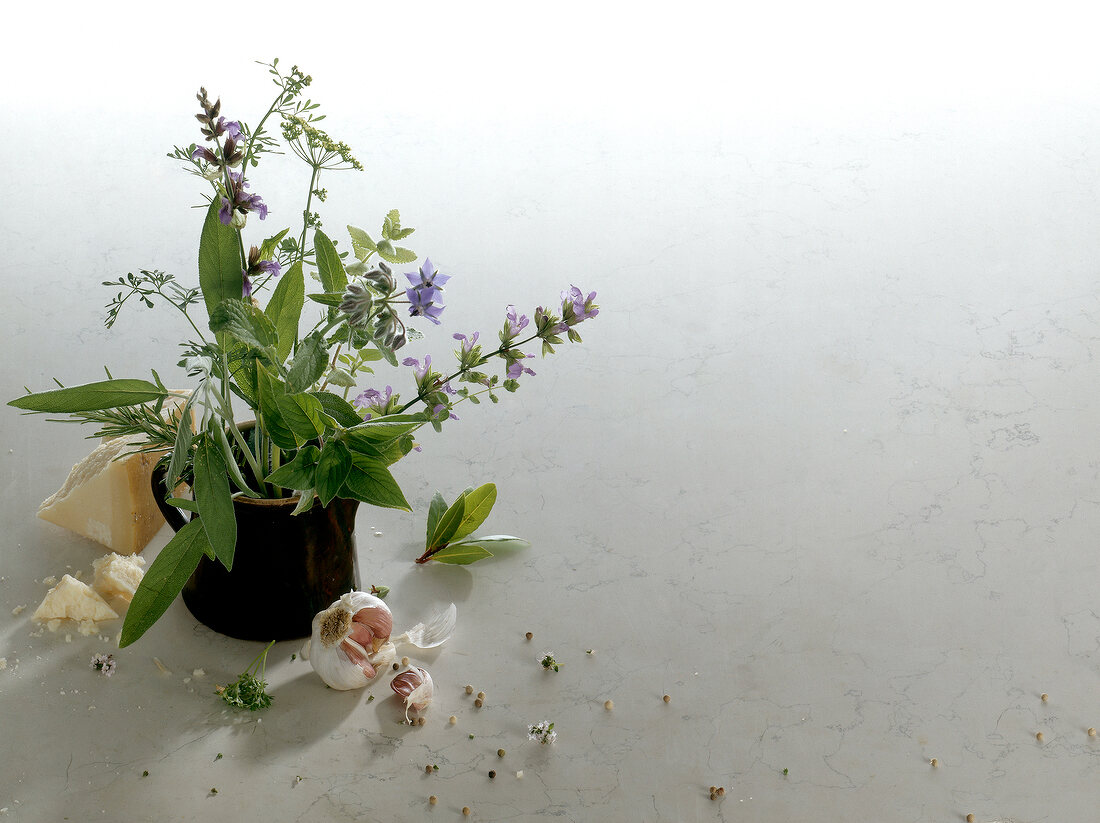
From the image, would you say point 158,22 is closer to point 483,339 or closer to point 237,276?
point 483,339

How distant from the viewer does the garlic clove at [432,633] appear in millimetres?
1213

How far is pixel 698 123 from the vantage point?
2.42 meters

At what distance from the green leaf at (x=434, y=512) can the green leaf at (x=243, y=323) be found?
1.27ft

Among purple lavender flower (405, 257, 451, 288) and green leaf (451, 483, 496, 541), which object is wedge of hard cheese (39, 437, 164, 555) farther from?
purple lavender flower (405, 257, 451, 288)

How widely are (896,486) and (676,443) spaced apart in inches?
11.6

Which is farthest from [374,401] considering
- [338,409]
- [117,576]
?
[117,576]

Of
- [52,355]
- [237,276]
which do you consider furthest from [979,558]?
[52,355]

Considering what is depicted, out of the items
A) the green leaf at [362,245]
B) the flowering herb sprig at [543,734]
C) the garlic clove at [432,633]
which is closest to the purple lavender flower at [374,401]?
the green leaf at [362,245]

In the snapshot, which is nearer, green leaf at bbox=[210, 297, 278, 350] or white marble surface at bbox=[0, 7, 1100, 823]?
green leaf at bbox=[210, 297, 278, 350]

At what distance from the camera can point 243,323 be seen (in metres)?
0.96

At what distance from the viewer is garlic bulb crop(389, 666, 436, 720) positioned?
1123mm

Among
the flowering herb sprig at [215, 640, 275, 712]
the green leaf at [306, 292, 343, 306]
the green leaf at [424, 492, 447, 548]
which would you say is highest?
the green leaf at [306, 292, 343, 306]

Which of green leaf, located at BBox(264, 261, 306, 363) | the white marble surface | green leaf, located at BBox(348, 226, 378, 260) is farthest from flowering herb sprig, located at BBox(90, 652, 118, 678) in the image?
green leaf, located at BBox(348, 226, 378, 260)

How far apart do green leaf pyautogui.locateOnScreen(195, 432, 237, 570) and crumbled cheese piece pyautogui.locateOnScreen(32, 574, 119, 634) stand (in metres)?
0.31
